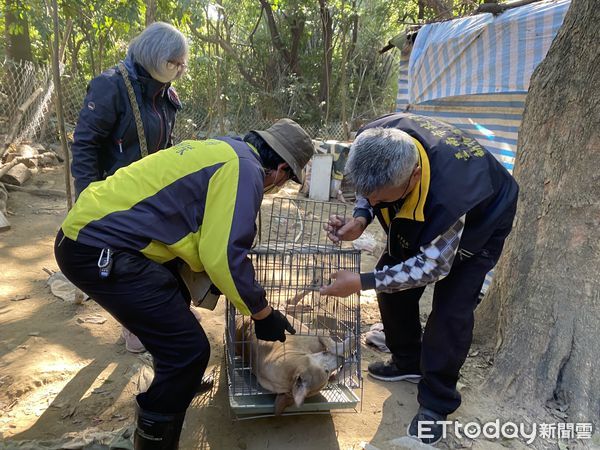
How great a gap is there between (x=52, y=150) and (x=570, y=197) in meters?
9.29

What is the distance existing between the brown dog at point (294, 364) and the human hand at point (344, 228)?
603mm

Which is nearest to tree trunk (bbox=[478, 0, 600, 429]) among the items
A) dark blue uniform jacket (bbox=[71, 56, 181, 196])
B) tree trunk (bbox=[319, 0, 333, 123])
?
dark blue uniform jacket (bbox=[71, 56, 181, 196])

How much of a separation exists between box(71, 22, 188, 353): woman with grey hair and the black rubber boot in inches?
55.8

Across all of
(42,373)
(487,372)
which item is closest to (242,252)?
(42,373)

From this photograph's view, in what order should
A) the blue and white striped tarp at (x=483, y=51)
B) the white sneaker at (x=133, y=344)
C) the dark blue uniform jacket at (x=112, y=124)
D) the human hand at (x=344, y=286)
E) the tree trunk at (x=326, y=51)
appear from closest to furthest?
the human hand at (x=344, y=286), the dark blue uniform jacket at (x=112, y=124), the white sneaker at (x=133, y=344), the blue and white striped tarp at (x=483, y=51), the tree trunk at (x=326, y=51)

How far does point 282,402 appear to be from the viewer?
92.4 inches

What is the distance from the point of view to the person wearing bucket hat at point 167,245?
5.96 feet

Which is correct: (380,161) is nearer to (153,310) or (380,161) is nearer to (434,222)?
(434,222)

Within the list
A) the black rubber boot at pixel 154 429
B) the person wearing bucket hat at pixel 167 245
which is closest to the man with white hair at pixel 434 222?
the person wearing bucket hat at pixel 167 245

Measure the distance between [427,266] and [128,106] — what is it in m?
1.95

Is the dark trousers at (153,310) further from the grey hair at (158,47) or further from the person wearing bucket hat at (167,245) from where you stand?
the grey hair at (158,47)

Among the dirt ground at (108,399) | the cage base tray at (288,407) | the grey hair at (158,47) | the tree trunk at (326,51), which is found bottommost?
the dirt ground at (108,399)

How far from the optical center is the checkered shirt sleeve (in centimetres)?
216

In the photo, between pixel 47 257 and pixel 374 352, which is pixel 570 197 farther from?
pixel 47 257
